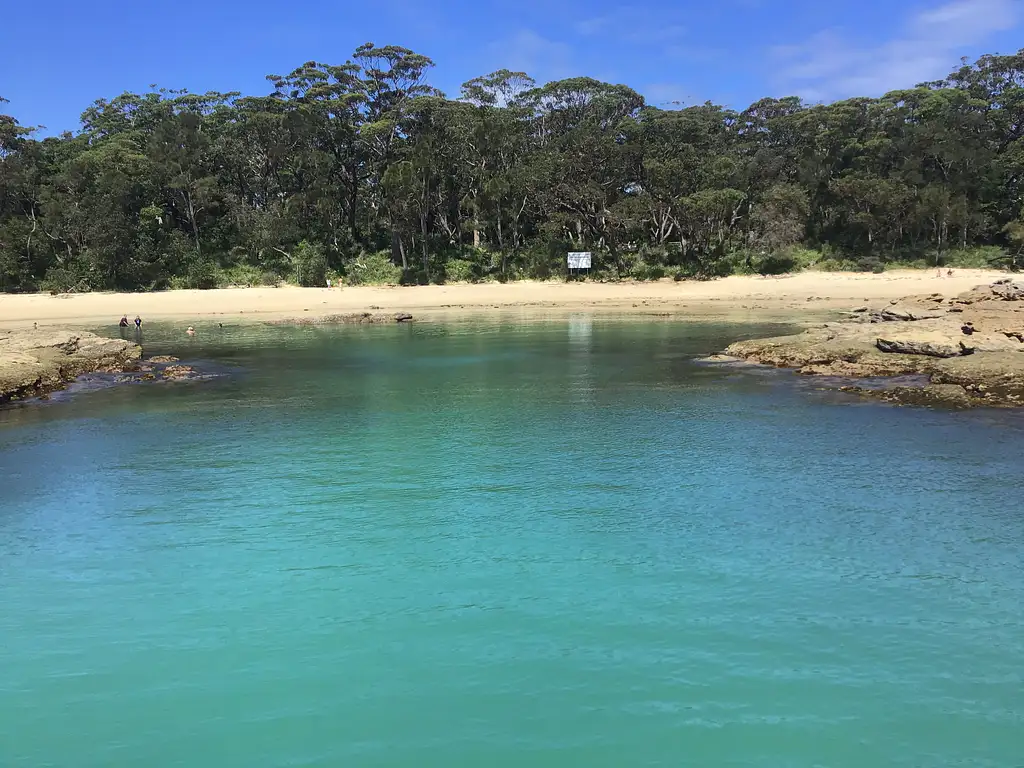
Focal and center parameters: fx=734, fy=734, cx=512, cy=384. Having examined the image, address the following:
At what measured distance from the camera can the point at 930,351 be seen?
24.0 meters

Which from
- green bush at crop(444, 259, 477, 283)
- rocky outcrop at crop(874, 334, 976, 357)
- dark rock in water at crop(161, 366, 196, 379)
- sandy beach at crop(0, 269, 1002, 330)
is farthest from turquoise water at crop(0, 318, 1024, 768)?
green bush at crop(444, 259, 477, 283)

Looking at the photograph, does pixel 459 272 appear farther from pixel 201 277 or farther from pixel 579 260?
pixel 201 277

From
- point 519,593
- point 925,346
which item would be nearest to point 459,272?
point 925,346

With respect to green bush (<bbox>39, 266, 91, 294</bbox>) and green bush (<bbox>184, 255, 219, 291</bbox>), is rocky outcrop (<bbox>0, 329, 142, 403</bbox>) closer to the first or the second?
green bush (<bbox>39, 266, 91, 294</bbox>)

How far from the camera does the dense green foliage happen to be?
212ft

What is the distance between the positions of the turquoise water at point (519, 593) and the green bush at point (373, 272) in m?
49.6

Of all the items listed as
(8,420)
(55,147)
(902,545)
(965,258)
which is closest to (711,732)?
(902,545)

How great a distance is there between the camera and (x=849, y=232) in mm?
69812

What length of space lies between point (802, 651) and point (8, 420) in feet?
68.0

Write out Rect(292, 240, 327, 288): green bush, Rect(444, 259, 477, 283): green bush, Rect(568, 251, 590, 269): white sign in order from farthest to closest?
Rect(444, 259, 477, 283): green bush → Rect(292, 240, 327, 288): green bush → Rect(568, 251, 590, 269): white sign

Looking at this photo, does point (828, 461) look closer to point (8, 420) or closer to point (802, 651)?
point (802, 651)

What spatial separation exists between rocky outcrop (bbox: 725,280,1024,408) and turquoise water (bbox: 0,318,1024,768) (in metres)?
2.26

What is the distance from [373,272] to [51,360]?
141 feet

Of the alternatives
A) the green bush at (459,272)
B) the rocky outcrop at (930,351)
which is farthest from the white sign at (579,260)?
the rocky outcrop at (930,351)
